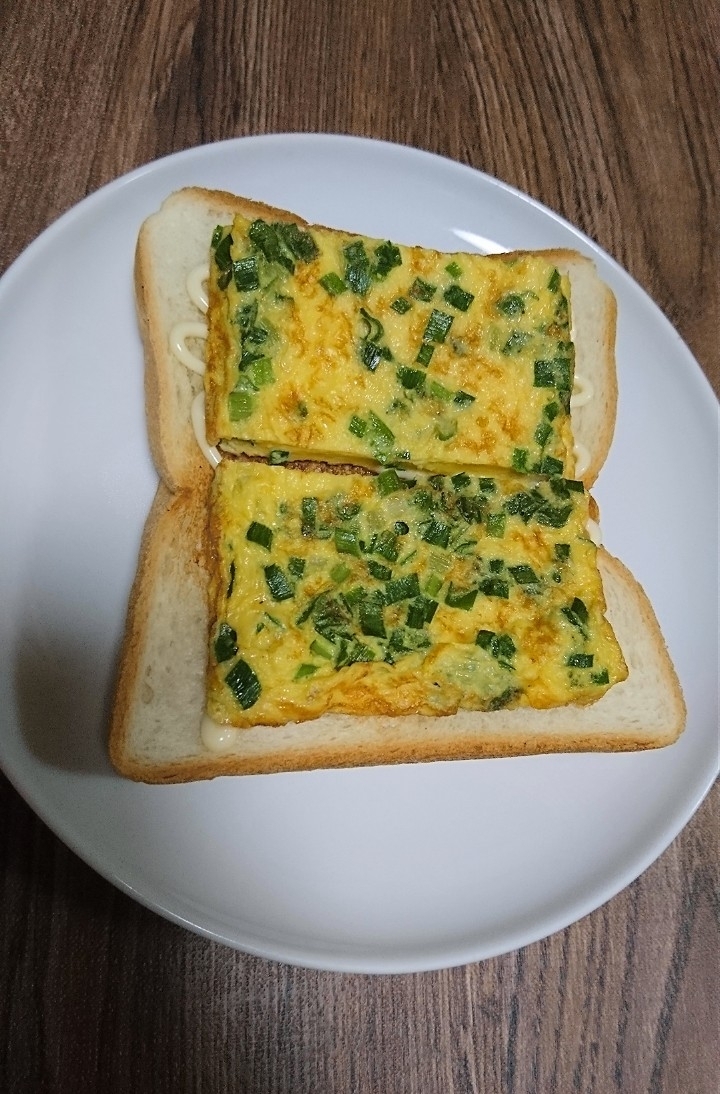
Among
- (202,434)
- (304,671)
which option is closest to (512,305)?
(202,434)

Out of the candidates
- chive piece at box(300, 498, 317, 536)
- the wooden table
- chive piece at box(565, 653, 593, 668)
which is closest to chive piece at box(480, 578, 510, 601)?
chive piece at box(565, 653, 593, 668)

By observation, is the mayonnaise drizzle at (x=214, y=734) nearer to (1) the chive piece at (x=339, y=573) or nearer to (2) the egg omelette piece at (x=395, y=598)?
(2) the egg omelette piece at (x=395, y=598)

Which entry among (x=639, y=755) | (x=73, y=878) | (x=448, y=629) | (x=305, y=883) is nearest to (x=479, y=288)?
(x=448, y=629)

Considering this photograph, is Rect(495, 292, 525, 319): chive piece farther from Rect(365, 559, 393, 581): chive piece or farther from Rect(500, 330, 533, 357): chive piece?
Rect(365, 559, 393, 581): chive piece

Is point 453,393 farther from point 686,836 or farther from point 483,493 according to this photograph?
point 686,836

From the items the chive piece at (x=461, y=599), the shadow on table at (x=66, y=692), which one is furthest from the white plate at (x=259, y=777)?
the chive piece at (x=461, y=599)

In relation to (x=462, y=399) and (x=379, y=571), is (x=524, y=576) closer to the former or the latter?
(x=379, y=571)
